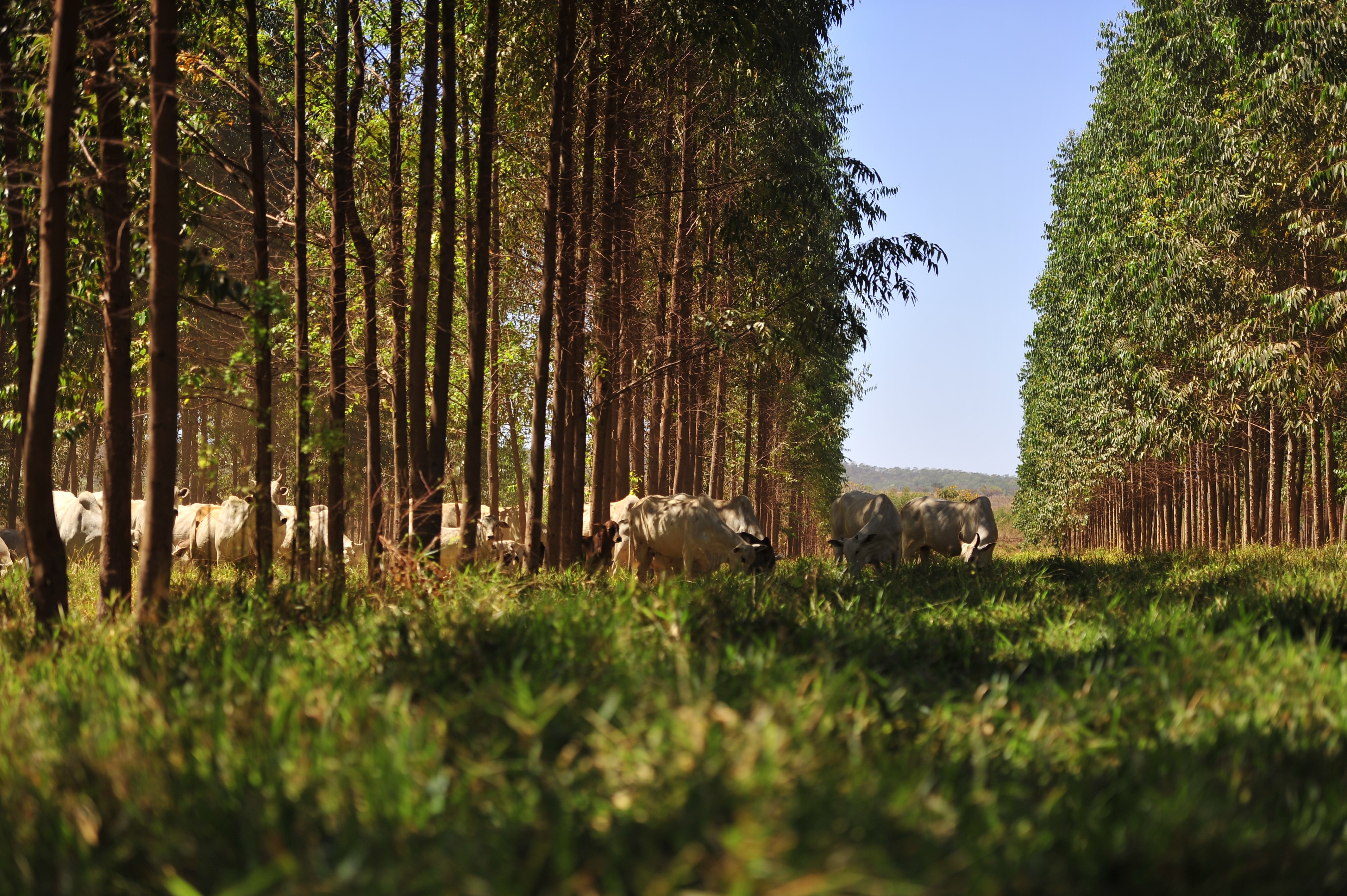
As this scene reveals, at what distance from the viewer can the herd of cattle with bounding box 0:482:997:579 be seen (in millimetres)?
14617

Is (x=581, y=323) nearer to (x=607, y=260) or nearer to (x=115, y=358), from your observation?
(x=607, y=260)

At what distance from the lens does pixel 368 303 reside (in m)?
13.1

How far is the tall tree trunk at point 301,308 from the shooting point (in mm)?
10609

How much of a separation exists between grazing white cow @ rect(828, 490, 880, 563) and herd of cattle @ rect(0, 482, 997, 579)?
3 cm

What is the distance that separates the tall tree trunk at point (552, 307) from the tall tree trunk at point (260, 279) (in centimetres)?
291

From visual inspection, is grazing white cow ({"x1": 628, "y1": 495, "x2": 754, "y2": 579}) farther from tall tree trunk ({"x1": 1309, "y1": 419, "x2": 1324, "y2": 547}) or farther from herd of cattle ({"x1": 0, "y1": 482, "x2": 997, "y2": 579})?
tall tree trunk ({"x1": 1309, "y1": 419, "x2": 1324, "y2": 547})

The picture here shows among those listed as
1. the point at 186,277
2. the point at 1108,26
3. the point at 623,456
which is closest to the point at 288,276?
the point at 623,456

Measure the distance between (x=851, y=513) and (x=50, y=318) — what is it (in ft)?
48.7

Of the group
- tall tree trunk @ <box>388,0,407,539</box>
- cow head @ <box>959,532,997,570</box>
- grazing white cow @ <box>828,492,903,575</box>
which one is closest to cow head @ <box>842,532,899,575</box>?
grazing white cow @ <box>828,492,903,575</box>

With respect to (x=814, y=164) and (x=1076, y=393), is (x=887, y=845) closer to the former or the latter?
(x=814, y=164)

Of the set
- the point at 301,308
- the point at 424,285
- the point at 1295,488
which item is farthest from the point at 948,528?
the point at 301,308

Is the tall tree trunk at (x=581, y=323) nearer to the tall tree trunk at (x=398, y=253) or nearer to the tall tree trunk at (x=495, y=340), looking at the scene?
the tall tree trunk at (x=398, y=253)

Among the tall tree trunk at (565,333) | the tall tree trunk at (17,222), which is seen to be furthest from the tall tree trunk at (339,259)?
the tall tree trunk at (17,222)

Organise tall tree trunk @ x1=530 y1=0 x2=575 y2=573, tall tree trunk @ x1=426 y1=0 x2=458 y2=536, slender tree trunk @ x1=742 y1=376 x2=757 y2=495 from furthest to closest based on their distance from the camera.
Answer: slender tree trunk @ x1=742 y1=376 x2=757 y2=495, tall tree trunk @ x1=530 y1=0 x2=575 y2=573, tall tree trunk @ x1=426 y1=0 x2=458 y2=536
